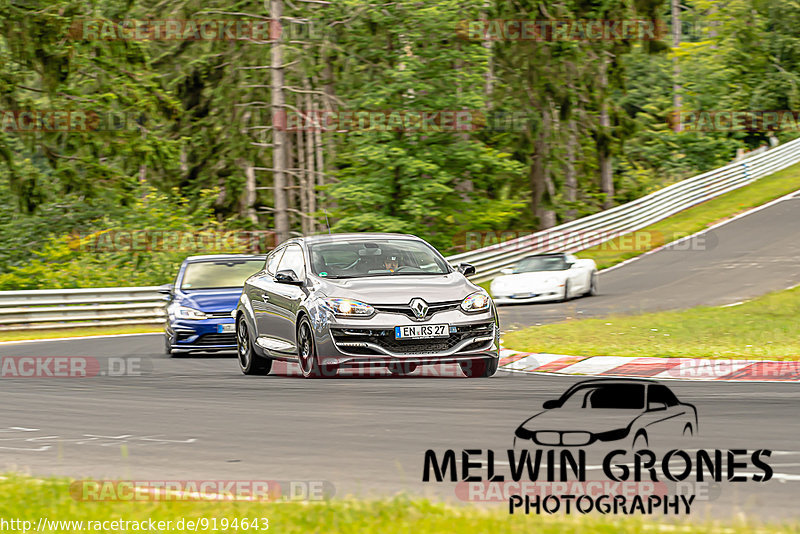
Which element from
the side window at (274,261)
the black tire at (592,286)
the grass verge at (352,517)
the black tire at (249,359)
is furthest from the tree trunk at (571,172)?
the grass verge at (352,517)

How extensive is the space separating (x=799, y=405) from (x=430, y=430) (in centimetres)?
332

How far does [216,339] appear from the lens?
17062 mm

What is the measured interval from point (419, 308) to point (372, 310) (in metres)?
0.48

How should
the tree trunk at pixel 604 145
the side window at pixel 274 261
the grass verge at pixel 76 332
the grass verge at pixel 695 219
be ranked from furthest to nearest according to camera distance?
1. the tree trunk at pixel 604 145
2. the grass verge at pixel 695 219
3. the grass verge at pixel 76 332
4. the side window at pixel 274 261

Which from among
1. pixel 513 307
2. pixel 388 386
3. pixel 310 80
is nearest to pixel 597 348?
pixel 388 386

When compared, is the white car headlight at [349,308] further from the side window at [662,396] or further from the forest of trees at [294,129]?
the forest of trees at [294,129]

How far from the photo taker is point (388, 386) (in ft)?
37.7

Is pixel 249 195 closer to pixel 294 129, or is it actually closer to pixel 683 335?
pixel 294 129

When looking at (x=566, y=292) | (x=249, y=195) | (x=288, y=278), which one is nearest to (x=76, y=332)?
(x=566, y=292)

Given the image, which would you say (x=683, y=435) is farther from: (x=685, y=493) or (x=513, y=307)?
(x=513, y=307)

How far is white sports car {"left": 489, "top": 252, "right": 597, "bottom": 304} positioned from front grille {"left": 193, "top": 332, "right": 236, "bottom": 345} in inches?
423

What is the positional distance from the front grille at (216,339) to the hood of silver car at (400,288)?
5126mm

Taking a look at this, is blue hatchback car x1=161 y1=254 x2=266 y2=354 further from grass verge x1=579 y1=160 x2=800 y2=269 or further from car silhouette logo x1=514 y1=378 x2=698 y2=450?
grass verge x1=579 y1=160 x2=800 y2=269

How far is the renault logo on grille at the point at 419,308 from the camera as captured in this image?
458 inches
